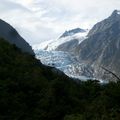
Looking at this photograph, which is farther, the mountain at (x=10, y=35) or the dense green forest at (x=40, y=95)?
the mountain at (x=10, y=35)

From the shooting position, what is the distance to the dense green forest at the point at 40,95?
31.0 metres

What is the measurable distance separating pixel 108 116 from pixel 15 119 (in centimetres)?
1096

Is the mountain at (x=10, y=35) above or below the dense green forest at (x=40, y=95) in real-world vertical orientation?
above

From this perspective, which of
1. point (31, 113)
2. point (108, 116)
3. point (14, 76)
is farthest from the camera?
point (14, 76)

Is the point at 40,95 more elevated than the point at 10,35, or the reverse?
the point at 10,35

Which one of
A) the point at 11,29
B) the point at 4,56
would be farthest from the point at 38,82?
the point at 11,29

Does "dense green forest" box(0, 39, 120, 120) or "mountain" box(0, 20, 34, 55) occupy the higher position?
"mountain" box(0, 20, 34, 55)

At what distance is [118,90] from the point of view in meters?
30.4

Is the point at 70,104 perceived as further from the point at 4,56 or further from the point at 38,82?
the point at 4,56

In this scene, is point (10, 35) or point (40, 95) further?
point (10, 35)

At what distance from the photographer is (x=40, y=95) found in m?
35.5

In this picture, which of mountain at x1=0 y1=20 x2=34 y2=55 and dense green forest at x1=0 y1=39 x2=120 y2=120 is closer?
dense green forest at x1=0 y1=39 x2=120 y2=120

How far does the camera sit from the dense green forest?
3099cm

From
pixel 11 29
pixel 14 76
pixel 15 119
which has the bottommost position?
pixel 15 119
